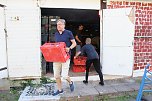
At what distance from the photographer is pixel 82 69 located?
27.5 feet

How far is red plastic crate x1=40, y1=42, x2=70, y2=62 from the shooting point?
5.11 meters

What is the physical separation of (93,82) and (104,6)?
253cm

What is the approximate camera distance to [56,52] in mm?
5172

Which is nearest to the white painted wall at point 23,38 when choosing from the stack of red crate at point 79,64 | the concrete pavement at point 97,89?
the concrete pavement at point 97,89

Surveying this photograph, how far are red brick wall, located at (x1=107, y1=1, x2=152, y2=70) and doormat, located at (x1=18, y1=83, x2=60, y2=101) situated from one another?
3.14m

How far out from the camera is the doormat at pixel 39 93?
549 cm

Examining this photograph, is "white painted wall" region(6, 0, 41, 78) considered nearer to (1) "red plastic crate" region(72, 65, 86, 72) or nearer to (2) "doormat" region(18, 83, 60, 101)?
(2) "doormat" region(18, 83, 60, 101)

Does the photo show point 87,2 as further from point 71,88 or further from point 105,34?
point 71,88

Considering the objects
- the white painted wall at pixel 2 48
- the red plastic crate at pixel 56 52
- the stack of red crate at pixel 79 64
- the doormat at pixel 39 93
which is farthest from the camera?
the stack of red crate at pixel 79 64

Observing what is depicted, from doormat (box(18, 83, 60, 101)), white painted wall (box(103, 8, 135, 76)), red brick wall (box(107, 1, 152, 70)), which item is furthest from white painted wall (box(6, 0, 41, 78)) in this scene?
red brick wall (box(107, 1, 152, 70))

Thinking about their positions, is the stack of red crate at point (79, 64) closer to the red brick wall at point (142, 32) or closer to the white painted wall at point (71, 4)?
the red brick wall at point (142, 32)

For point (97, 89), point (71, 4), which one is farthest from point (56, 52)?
point (71, 4)

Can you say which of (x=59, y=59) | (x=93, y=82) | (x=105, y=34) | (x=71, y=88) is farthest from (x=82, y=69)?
(x=59, y=59)

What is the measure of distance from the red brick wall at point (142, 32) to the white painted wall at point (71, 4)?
2.84 ft
